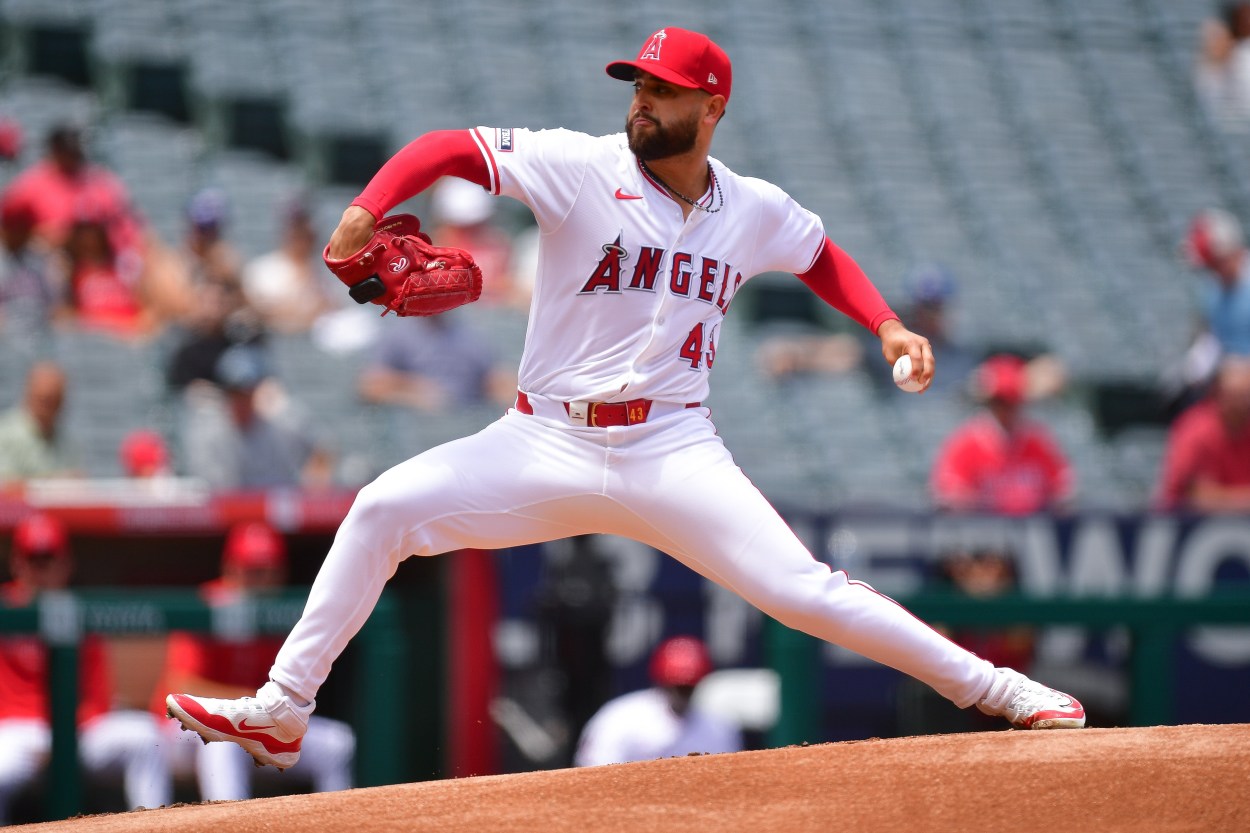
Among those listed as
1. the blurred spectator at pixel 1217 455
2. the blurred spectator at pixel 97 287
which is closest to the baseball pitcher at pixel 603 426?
the blurred spectator at pixel 1217 455

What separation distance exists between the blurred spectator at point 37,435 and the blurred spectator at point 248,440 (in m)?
0.53

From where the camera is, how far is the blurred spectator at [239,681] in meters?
5.63

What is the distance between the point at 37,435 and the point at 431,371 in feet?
5.80

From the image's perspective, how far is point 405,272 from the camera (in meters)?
3.61

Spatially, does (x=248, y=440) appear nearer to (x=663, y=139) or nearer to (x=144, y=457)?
(x=144, y=457)

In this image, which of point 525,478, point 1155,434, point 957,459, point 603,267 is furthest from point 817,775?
point 1155,434

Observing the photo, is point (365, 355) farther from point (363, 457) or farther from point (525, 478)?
point (525, 478)

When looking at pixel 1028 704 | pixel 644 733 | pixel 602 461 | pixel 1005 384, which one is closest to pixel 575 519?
pixel 602 461

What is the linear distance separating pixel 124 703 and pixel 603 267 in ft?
10.1

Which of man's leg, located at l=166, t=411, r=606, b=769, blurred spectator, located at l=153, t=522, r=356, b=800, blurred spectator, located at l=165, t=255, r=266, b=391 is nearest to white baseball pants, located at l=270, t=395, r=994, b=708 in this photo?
man's leg, located at l=166, t=411, r=606, b=769

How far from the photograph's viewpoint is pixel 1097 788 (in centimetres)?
361

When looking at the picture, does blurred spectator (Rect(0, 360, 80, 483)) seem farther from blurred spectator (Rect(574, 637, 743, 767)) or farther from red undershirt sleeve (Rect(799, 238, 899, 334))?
red undershirt sleeve (Rect(799, 238, 899, 334))

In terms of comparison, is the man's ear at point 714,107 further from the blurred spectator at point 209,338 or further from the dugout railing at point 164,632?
the blurred spectator at point 209,338

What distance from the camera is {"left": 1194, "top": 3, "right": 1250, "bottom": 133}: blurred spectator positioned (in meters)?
11.8
